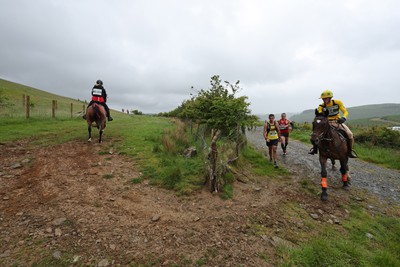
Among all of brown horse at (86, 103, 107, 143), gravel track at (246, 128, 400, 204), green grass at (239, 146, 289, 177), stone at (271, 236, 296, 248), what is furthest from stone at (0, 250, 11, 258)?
gravel track at (246, 128, 400, 204)

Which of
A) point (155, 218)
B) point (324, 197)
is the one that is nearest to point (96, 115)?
point (155, 218)

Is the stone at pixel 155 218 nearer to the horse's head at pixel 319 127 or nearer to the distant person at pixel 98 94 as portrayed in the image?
the horse's head at pixel 319 127

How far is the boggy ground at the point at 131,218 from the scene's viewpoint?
9.75 feet

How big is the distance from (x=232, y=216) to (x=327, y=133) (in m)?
4.45

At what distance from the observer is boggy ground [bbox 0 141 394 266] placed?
297cm

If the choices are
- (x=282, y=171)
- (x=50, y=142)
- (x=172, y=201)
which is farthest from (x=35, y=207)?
(x=282, y=171)

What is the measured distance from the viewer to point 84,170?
5.81m

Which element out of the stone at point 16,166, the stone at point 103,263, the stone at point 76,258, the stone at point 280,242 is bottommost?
the stone at point 280,242

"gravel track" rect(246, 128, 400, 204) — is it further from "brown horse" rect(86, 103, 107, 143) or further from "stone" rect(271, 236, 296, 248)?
"brown horse" rect(86, 103, 107, 143)

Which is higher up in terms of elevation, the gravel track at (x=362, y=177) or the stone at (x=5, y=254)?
the stone at (x=5, y=254)

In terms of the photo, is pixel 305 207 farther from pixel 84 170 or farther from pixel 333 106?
pixel 84 170

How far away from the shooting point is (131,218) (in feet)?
12.7

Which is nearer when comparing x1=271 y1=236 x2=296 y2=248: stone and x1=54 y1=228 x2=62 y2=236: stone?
x1=54 y1=228 x2=62 y2=236: stone

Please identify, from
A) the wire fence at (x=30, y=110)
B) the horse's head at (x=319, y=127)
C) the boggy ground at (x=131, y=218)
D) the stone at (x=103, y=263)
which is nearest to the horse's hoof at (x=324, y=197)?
the boggy ground at (x=131, y=218)
